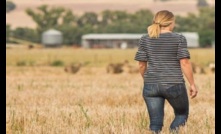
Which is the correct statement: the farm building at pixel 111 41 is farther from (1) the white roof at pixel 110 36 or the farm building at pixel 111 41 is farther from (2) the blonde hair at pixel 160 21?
(2) the blonde hair at pixel 160 21

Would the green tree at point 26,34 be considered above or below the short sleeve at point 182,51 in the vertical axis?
above

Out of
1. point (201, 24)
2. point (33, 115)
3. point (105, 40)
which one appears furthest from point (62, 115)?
point (201, 24)

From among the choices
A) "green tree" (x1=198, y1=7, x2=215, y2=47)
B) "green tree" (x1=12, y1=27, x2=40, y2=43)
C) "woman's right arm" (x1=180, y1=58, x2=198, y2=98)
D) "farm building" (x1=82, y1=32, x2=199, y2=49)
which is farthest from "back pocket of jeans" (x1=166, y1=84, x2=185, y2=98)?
"green tree" (x1=12, y1=27, x2=40, y2=43)

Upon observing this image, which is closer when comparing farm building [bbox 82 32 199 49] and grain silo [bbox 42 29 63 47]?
farm building [bbox 82 32 199 49]

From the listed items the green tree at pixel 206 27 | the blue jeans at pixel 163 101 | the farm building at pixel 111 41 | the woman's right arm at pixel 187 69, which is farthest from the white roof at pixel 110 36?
the woman's right arm at pixel 187 69

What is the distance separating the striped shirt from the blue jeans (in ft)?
0.25

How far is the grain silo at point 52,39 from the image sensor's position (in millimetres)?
121000

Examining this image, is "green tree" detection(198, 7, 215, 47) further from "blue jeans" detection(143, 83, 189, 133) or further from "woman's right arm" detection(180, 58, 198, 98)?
"woman's right arm" detection(180, 58, 198, 98)

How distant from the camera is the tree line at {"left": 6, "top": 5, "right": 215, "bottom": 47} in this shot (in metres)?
123

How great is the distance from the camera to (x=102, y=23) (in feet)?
485

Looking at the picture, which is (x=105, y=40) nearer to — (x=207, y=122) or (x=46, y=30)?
(x=46, y=30)

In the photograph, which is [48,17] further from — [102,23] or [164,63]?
[164,63]

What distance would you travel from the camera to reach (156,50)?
7.48 m

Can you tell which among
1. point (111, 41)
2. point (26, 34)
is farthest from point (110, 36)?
point (26, 34)
